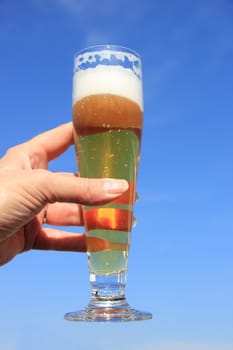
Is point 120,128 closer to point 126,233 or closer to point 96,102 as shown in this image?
point 96,102

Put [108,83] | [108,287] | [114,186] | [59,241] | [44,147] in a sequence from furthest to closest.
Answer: [59,241] → [44,147] → [108,83] → [108,287] → [114,186]

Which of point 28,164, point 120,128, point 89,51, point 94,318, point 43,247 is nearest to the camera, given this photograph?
point 94,318

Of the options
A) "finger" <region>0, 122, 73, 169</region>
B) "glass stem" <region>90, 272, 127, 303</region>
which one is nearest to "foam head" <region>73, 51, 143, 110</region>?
"finger" <region>0, 122, 73, 169</region>

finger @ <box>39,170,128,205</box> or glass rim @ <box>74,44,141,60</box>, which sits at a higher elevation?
glass rim @ <box>74,44,141,60</box>

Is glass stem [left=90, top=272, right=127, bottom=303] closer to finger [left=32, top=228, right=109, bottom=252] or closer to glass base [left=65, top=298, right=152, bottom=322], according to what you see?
glass base [left=65, top=298, right=152, bottom=322]

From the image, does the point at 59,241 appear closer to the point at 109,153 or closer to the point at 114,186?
the point at 109,153

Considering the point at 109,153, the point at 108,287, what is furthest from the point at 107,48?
the point at 108,287

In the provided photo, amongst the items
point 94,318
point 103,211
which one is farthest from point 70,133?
point 94,318
